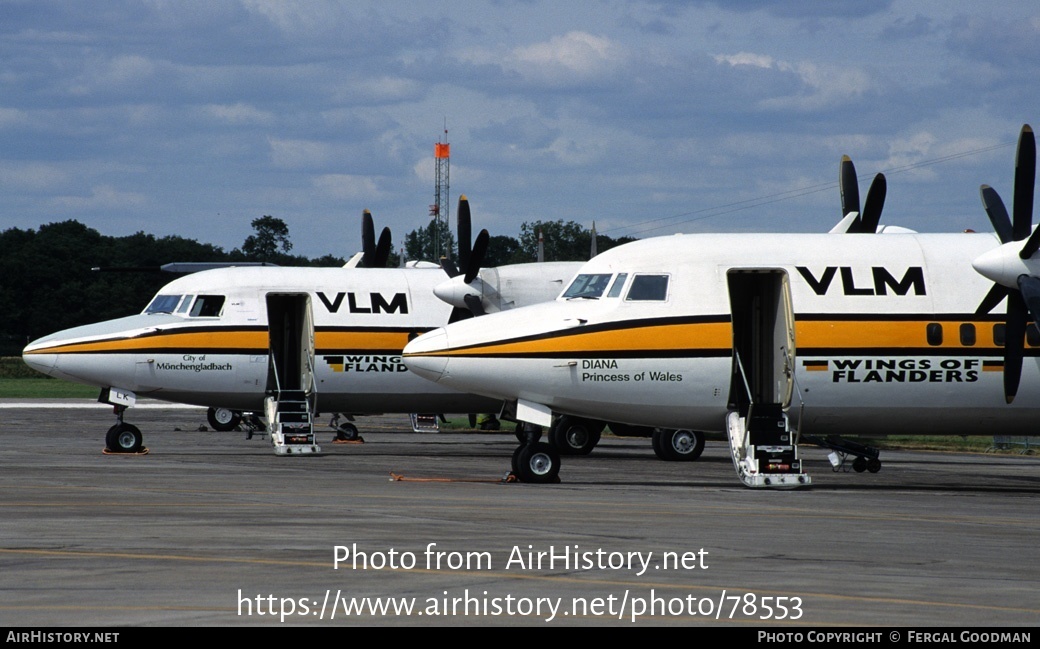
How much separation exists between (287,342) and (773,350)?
1525 cm

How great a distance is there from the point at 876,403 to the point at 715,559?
10.6 metres

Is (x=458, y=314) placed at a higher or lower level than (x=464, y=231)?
lower

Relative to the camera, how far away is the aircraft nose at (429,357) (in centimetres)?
2347

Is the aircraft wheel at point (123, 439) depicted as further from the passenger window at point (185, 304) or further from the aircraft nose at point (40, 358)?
the passenger window at point (185, 304)

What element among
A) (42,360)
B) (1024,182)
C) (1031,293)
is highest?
(1024,182)

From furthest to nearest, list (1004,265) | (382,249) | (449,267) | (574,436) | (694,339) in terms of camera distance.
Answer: (382,249) < (574,436) < (449,267) < (694,339) < (1004,265)

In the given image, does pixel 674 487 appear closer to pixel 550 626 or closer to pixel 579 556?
pixel 579 556

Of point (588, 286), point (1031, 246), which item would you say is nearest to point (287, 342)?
point (588, 286)

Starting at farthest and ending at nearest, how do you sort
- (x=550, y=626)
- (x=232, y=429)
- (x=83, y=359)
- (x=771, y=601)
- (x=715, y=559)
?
(x=232, y=429)
(x=83, y=359)
(x=715, y=559)
(x=771, y=601)
(x=550, y=626)

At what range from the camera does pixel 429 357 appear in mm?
23531

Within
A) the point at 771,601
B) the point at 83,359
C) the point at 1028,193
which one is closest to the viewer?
the point at 771,601

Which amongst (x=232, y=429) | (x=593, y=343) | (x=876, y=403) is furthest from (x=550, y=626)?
(x=232, y=429)

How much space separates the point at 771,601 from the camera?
36.7 ft

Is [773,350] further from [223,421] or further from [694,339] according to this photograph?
[223,421]
